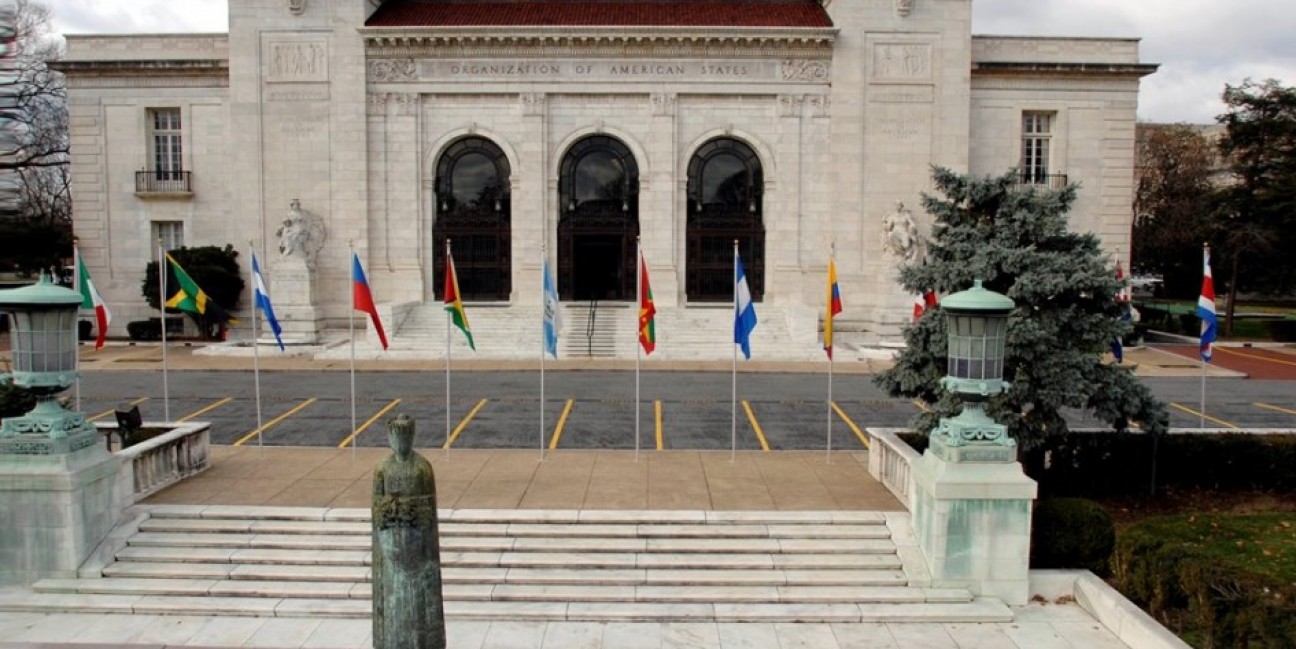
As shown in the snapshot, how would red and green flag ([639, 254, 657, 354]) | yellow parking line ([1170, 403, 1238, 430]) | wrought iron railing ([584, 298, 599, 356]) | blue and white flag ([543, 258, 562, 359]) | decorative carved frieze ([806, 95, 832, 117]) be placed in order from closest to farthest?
1. red and green flag ([639, 254, 657, 354])
2. blue and white flag ([543, 258, 562, 359])
3. yellow parking line ([1170, 403, 1238, 430])
4. wrought iron railing ([584, 298, 599, 356])
5. decorative carved frieze ([806, 95, 832, 117])

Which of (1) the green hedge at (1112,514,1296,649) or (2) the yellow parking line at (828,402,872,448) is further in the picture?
(2) the yellow parking line at (828,402,872,448)

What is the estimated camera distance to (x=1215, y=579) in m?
10.0

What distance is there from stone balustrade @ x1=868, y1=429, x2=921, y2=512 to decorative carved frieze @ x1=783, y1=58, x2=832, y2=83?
25.6 metres

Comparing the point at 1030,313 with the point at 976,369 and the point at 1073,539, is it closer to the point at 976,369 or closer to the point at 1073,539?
the point at 976,369

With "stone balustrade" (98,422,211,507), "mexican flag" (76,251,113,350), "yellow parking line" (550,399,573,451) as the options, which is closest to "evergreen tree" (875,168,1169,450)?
"yellow parking line" (550,399,573,451)

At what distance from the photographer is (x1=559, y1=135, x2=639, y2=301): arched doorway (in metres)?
39.6

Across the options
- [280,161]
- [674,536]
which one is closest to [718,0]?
[280,161]

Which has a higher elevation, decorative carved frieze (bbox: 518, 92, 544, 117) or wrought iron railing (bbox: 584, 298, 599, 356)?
decorative carved frieze (bbox: 518, 92, 544, 117)

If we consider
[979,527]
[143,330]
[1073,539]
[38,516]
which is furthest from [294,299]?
[1073,539]

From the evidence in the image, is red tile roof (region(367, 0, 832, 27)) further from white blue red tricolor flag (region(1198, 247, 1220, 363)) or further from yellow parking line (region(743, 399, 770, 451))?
white blue red tricolor flag (region(1198, 247, 1220, 363))

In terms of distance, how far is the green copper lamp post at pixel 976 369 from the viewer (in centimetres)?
1159

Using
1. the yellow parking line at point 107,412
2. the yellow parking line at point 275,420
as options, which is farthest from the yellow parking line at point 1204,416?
the yellow parking line at point 107,412

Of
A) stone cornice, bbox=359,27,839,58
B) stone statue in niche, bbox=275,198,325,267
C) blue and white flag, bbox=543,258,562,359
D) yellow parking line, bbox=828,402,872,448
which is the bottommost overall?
yellow parking line, bbox=828,402,872,448

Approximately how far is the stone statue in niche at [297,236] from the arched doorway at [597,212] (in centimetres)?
1070
